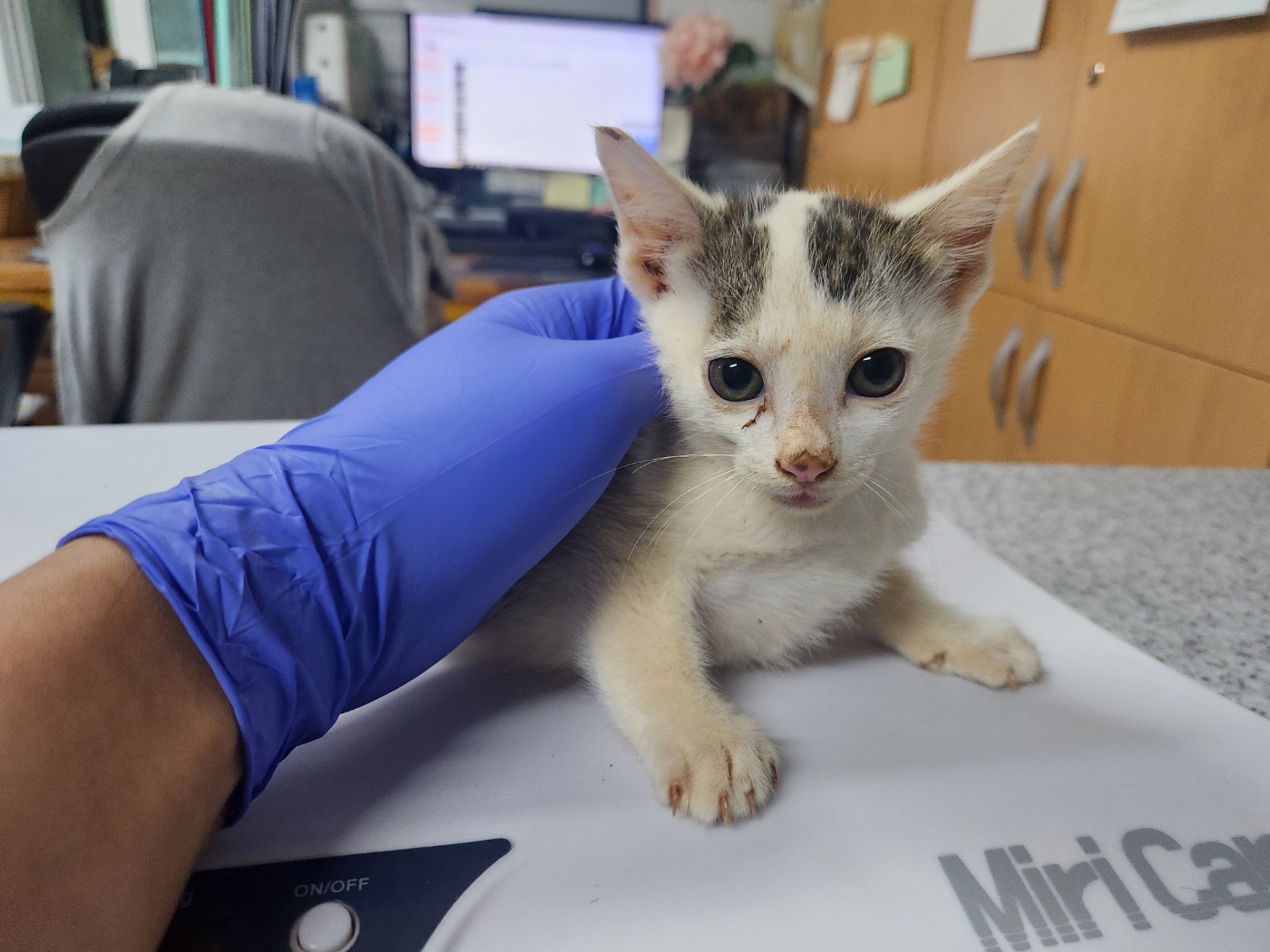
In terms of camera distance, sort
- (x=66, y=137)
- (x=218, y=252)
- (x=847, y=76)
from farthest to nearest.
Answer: (x=847, y=76), (x=218, y=252), (x=66, y=137)

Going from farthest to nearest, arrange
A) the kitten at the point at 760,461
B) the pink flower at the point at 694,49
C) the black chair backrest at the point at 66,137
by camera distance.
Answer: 1. the pink flower at the point at 694,49
2. the black chair backrest at the point at 66,137
3. the kitten at the point at 760,461

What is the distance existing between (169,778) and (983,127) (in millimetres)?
2304

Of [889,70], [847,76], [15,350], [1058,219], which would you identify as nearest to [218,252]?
[15,350]

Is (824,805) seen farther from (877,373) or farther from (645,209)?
(645,209)

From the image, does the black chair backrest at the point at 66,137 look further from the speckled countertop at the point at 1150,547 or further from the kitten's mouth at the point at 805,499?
the speckled countertop at the point at 1150,547

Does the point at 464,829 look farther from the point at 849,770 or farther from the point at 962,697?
the point at 962,697

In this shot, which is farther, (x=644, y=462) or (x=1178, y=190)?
(x=1178, y=190)

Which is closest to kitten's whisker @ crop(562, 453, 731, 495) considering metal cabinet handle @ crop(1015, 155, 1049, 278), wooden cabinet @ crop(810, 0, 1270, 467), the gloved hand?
the gloved hand

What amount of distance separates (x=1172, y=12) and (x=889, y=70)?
1.02 meters

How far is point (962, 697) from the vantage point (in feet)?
2.22

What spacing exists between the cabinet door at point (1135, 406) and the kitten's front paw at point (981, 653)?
3.63 feet

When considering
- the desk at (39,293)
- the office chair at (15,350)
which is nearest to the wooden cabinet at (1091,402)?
the desk at (39,293)

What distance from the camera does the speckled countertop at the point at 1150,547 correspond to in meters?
0.80

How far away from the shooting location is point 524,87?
277 centimetres
